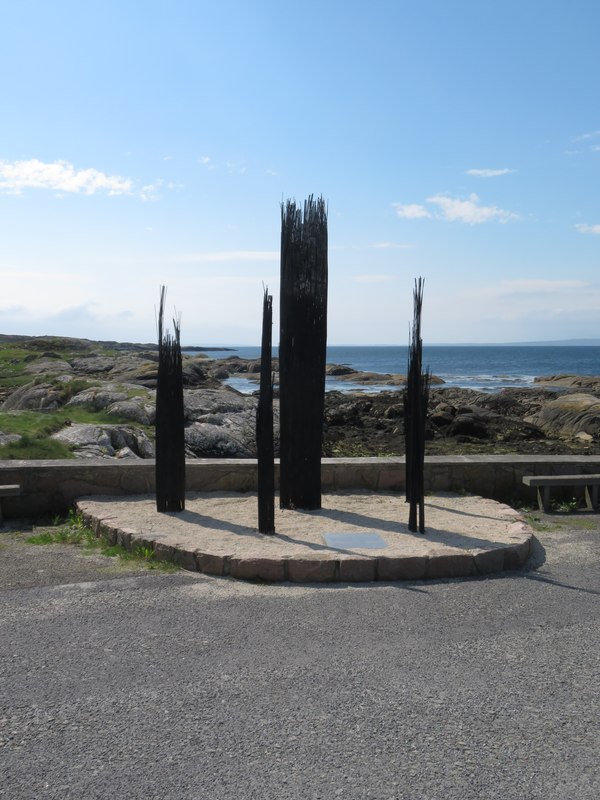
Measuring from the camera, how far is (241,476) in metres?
9.12

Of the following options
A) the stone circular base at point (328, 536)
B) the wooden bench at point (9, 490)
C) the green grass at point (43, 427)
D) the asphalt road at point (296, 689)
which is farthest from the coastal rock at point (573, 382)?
the asphalt road at point (296, 689)

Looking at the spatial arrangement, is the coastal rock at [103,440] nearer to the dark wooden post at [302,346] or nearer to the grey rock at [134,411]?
the grey rock at [134,411]

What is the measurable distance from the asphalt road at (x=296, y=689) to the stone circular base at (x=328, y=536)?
0.22m

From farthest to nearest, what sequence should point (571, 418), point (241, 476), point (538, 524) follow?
point (571, 418)
point (241, 476)
point (538, 524)

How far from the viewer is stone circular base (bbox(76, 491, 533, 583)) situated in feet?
19.9

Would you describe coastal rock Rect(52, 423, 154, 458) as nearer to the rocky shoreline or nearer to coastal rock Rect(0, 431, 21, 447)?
the rocky shoreline

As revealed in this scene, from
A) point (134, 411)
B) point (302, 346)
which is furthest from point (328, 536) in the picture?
point (134, 411)

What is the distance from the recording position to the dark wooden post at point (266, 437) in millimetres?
7145

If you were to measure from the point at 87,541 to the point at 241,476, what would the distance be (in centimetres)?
238

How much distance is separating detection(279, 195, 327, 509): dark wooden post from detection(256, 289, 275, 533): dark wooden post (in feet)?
3.07

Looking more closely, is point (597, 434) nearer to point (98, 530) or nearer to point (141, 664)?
point (98, 530)

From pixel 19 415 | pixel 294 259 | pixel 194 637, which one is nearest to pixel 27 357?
pixel 19 415

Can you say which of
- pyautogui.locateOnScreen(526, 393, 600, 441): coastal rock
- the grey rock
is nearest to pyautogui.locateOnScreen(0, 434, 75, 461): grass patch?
the grey rock

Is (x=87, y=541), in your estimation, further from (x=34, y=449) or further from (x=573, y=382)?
(x=573, y=382)
